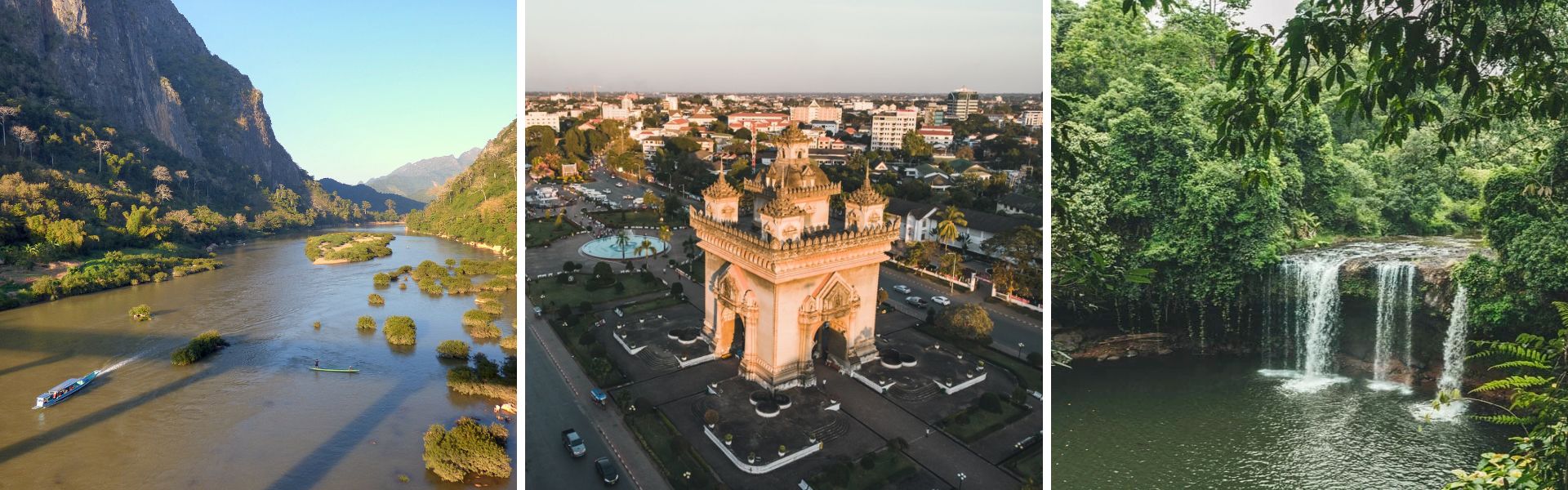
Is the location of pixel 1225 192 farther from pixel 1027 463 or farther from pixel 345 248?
pixel 345 248

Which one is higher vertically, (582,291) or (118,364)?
(582,291)

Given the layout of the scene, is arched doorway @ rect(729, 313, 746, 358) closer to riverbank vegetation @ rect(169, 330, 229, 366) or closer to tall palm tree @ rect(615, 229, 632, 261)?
tall palm tree @ rect(615, 229, 632, 261)

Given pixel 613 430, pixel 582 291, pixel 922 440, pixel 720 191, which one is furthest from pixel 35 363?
pixel 922 440

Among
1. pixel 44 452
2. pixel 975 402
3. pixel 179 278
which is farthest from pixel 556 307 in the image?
pixel 179 278

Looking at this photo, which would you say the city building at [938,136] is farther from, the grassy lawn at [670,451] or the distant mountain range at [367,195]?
the distant mountain range at [367,195]

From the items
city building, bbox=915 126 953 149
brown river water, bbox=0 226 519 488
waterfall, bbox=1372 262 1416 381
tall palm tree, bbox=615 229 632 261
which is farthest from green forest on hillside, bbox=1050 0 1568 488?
brown river water, bbox=0 226 519 488

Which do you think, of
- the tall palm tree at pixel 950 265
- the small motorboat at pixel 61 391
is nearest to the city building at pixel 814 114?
the tall palm tree at pixel 950 265

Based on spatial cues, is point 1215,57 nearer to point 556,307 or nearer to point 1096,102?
point 1096,102

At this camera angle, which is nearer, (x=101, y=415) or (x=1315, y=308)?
(x=1315, y=308)
